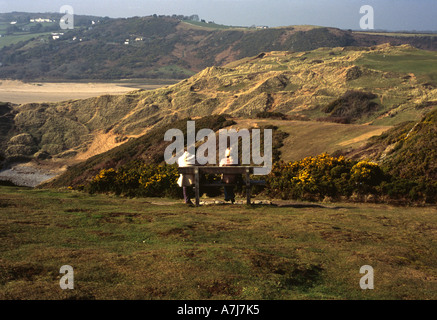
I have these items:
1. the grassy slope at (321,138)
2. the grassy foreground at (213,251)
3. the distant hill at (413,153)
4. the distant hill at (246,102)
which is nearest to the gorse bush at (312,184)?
the distant hill at (413,153)

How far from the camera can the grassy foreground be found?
21.9 feet

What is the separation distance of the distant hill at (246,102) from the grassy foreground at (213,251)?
41.0 m

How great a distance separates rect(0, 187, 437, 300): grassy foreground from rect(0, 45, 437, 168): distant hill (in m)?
41.0

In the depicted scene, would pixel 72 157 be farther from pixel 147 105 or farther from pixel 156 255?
pixel 156 255

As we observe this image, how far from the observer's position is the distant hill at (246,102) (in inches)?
2265

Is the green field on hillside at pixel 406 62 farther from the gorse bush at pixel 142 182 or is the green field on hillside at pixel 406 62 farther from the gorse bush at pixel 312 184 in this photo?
the gorse bush at pixel 142 182

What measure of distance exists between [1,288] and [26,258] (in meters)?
1.50

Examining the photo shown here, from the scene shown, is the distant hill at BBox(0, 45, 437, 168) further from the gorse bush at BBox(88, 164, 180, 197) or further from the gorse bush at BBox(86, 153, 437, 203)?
the gorse bush at BBox(88, 164, 180, 197)

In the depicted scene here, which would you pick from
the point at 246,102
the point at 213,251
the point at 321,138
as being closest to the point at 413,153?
the point at 213,251

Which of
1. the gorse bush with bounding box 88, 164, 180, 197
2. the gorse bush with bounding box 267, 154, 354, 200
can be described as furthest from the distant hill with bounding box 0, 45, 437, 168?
the gorse bush with bounding box 88, 164, 180, 197

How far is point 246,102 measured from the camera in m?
69.2

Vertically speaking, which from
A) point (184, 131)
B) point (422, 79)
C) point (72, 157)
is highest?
point (422, 79)

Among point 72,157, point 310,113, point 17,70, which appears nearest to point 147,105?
point 72,157

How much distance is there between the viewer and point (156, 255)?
314 inches
